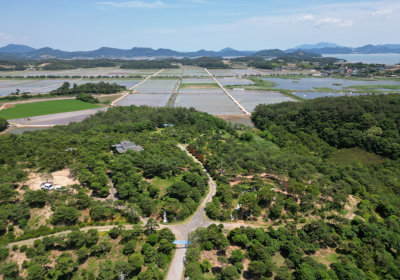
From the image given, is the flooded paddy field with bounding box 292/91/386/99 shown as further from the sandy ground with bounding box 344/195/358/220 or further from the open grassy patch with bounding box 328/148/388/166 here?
the sandy ground with bounding box 344/195/358/220

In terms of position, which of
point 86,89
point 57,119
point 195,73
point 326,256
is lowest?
point 326,256

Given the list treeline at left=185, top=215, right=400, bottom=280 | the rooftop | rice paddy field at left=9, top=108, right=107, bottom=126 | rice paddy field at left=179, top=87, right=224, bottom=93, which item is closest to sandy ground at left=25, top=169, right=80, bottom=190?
the rooftop

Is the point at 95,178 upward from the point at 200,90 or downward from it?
downward

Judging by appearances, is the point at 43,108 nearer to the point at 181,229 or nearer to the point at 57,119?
the point at 57,119

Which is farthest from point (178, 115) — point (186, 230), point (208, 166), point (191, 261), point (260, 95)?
point (260, 95)

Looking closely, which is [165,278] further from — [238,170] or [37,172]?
[37,172]

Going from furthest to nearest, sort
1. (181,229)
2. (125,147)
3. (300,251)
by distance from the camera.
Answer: (125,147)
(181,229)
(300,251)

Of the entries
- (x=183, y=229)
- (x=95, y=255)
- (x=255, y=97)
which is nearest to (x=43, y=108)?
(x=95, y=255)
